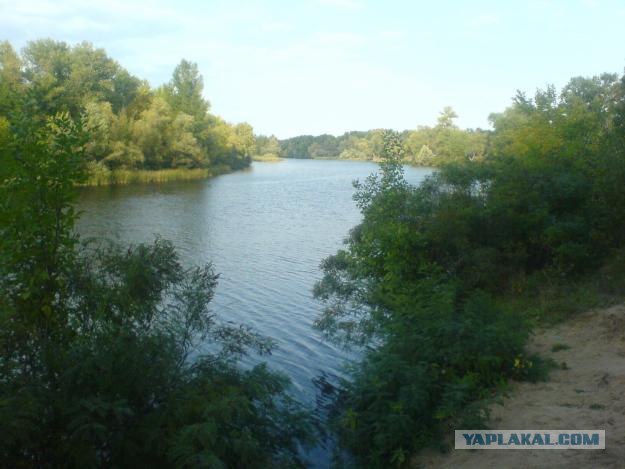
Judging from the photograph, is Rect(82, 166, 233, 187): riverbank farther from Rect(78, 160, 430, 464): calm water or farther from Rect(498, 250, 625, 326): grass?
Rect(498, 250, 625, 326): grass

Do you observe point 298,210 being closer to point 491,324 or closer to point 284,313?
point 284,313

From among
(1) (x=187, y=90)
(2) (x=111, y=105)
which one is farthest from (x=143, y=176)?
(1) (x=187, y=90)

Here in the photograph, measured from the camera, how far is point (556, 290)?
45.8ft

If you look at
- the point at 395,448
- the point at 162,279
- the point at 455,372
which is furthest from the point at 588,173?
the point at 162,279

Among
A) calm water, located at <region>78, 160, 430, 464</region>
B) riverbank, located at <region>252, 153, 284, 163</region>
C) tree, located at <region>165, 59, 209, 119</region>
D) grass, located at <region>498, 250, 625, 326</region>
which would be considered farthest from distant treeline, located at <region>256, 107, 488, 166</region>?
grass, located at <region>498, 250, 625, 326</region>

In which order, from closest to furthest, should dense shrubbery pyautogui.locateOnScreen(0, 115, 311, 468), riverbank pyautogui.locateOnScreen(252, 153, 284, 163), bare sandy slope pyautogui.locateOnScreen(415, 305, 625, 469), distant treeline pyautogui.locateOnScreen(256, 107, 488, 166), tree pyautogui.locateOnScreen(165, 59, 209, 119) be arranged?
dense shrubbery pyautogui.locateOnScreen(0, 115, 311, 468), bare sandy slope pyautogui.locateOnScreen(415, 305, 625, 469), distant treeline pyautogui.locateOnScreen(256, 107, 488, 166), tree pyautogui.locateOnScreen(165, 59, 209, 119), riverbank pyautogui.locateOnScreen(252, 153, 284, 163)

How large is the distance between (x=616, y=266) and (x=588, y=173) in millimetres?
3897

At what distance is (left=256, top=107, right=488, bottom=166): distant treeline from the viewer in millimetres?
50969

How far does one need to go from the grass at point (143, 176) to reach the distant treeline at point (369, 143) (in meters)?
20.0

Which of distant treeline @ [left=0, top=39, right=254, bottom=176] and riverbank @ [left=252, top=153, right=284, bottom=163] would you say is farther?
riverbank @ [left=252, top=153, right=284, bottom=163]

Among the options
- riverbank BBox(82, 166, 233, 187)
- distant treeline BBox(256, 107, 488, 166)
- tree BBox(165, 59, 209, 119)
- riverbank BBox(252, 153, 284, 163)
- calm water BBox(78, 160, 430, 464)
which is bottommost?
calm water BBox(78, 160, 430, 464)

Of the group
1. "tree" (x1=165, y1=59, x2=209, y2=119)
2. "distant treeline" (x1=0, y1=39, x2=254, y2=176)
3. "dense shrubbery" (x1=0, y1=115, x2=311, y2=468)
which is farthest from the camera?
"tree" (x1=165, y1=59, x2=209, y2=119)

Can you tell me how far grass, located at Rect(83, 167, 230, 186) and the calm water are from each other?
102 inches

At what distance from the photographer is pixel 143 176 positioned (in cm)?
5622
